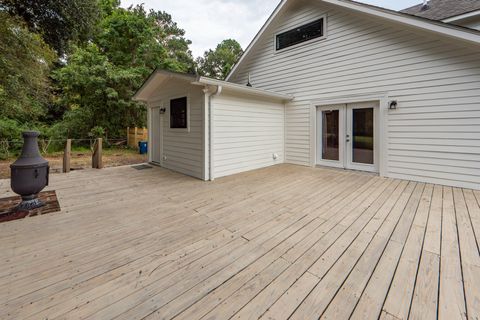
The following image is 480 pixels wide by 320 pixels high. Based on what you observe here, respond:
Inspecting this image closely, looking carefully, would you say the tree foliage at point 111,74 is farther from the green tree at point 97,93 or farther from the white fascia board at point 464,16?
the white fascia board at point 464,16

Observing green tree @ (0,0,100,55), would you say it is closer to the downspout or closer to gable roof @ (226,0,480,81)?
the downspout

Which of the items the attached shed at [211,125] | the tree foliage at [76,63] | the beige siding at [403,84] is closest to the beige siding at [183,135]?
the attached shed at [211,125]

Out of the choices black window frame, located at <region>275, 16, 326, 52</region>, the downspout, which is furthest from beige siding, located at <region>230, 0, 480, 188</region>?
the downspout

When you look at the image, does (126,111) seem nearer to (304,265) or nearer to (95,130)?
(95,130)

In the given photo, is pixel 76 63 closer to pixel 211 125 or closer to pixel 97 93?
pixel 97 93

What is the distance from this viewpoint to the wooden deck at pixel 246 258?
1503 millimetres

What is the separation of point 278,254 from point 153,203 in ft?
7.77

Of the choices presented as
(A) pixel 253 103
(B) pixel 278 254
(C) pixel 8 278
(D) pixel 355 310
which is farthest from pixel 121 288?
(A) pixel 253 103

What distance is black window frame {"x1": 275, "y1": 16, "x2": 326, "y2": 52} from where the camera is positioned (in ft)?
21.2

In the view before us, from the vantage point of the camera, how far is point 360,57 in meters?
5.74

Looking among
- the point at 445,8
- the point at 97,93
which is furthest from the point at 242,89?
the point at 97,93

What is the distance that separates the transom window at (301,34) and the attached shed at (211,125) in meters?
1.84

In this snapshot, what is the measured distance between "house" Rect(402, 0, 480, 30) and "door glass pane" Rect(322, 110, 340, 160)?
10.9ft

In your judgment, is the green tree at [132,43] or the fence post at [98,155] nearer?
the fence post at [98,155]
